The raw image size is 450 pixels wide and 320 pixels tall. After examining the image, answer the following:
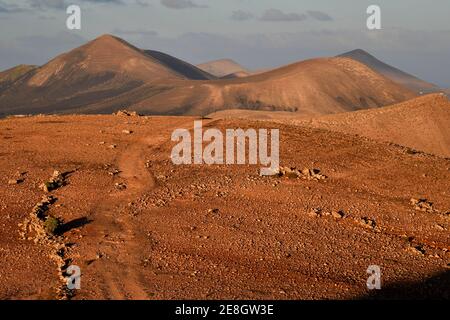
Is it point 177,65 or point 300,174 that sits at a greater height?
point 177,65

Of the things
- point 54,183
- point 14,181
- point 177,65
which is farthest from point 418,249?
point 177,65

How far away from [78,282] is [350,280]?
229 inches

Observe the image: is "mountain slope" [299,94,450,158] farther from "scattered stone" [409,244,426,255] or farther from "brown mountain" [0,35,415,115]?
"brown mountain" [0,35,415,115]

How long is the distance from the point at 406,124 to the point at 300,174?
2377cm

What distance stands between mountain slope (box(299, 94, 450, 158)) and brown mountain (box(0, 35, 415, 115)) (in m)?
48.2

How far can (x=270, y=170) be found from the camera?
20.2 m

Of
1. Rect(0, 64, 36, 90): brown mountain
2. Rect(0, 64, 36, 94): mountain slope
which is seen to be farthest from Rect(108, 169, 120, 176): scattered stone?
Rect(0, 64, 36, 90): brown mountain

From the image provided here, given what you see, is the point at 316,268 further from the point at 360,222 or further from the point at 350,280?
the point at 360,222

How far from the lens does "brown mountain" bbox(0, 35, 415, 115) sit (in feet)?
331

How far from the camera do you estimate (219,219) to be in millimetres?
16156

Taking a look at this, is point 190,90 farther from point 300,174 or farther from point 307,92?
point 300,174

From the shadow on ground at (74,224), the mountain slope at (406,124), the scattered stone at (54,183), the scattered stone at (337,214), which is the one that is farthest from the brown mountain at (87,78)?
the scattered stone at (337,214)

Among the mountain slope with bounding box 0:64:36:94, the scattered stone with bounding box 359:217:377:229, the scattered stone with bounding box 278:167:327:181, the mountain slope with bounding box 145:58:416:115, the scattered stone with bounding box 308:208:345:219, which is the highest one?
the mountain slope with bounding box 0:64:36:94
